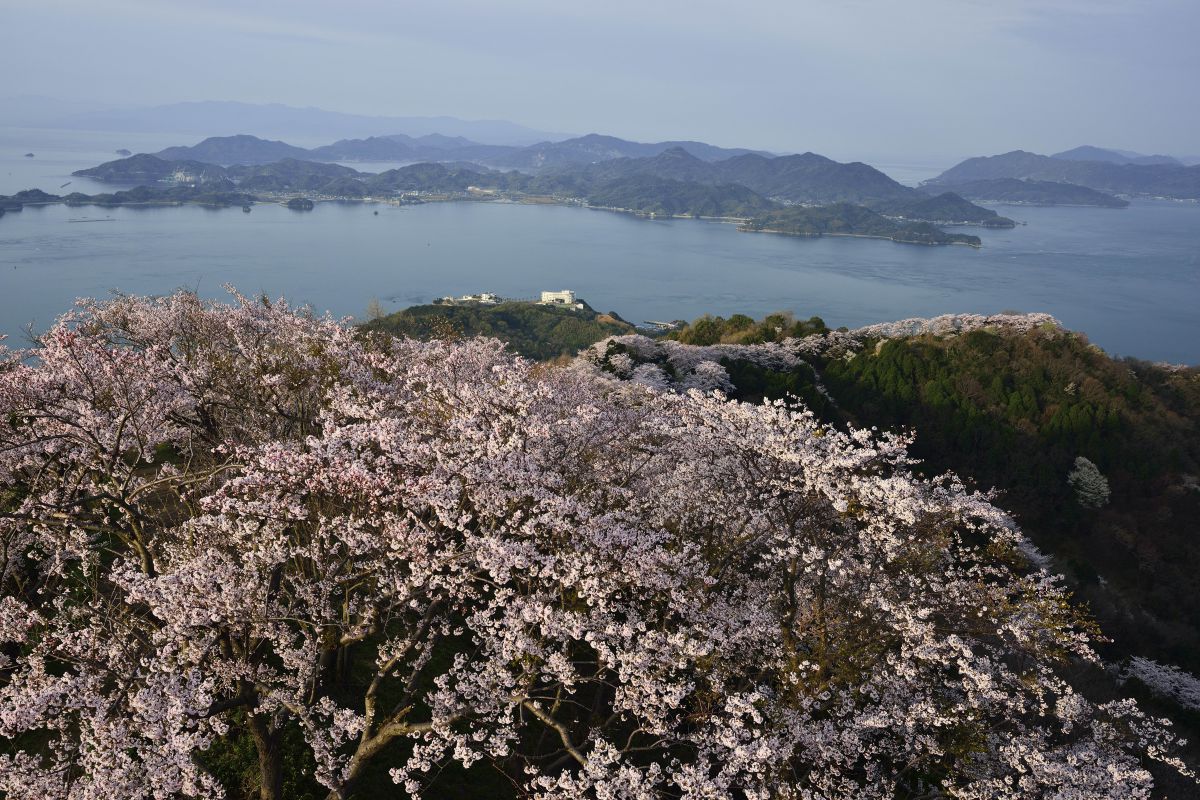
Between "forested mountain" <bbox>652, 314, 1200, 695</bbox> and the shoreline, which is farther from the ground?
the shoreline

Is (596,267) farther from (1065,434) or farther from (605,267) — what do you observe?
(1065,434)

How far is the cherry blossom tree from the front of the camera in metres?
6.91

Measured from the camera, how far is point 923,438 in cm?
3344

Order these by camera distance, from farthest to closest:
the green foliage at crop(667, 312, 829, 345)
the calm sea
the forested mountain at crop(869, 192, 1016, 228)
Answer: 1. the forested mountain at crop(869, 192, 1016, 228)
2. the calm sea
3. the green foliage at crop(667, 312, 829, 345)

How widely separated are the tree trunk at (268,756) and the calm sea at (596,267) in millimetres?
53928

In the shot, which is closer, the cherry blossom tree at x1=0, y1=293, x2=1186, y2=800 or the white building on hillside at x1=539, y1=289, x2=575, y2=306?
the cherry blossom tree at x1=0, y1=293, x2=1186, y2=800

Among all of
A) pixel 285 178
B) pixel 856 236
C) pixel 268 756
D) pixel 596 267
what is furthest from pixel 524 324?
pixel 285 178

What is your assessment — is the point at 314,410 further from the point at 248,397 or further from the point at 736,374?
the point at 736,374

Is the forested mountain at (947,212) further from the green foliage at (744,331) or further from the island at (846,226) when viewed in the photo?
the green foliage at (744,331)

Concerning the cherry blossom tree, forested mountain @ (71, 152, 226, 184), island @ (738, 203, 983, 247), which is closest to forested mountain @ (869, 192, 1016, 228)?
island @ (738, 203, 983, 247)

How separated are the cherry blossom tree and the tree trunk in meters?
0.03

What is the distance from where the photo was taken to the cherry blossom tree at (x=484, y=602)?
691cm

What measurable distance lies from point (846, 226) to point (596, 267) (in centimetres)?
7985

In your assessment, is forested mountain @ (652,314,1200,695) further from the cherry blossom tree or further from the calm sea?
the calm sea
